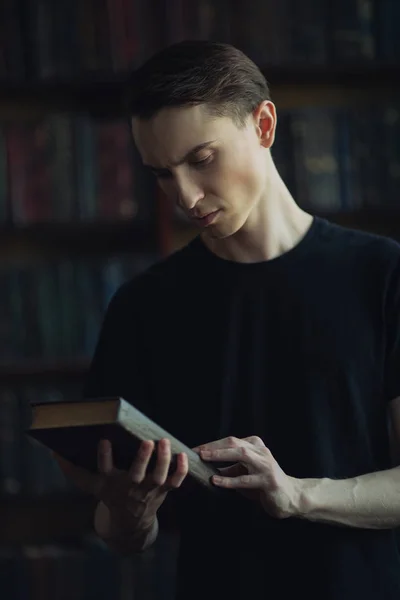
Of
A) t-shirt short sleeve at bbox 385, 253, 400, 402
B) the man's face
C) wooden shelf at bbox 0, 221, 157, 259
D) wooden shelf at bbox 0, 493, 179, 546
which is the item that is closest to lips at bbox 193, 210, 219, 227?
the man's face

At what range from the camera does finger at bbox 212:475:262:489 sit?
1176 mm

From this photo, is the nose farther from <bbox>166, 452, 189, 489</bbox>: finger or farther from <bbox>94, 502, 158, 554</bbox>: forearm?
<bbox>94, 502, 158, 554</bbox>: forearm

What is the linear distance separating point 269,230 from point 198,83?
23 cm

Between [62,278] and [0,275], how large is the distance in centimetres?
17

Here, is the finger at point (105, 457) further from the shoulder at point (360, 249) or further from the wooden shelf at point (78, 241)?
the wooden shelf at point (78, 241)

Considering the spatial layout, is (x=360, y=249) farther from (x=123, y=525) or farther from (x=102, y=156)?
(x=102, y=156)

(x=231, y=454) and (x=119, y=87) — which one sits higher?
(x=119, y=87)

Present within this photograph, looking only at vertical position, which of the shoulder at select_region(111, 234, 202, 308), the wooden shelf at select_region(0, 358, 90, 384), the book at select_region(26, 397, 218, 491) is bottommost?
the wooden shelf at select_region(0, 358, 90, 384)

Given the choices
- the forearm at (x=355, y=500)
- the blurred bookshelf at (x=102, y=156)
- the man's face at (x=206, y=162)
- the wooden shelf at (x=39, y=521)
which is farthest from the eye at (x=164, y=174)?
the wooden shelf at (x=39, y=521)

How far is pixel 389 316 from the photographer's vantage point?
128 centimetres

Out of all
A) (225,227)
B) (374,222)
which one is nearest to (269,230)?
(225,227)

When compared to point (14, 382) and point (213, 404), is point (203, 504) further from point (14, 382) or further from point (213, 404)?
point (14, 382)

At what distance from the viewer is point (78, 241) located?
286cm

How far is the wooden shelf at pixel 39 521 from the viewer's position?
2.81 metres
